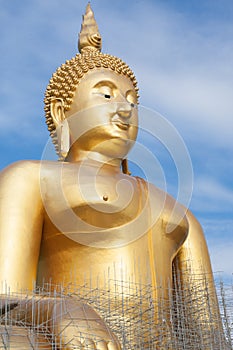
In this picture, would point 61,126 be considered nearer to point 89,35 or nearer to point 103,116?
point 103,116

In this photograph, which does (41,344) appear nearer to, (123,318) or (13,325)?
(13,325)

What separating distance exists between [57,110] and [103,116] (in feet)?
1.92

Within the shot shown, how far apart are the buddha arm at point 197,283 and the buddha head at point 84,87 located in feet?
3.25

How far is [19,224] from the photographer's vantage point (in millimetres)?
4633

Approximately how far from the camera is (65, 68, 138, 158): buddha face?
18.2 feet

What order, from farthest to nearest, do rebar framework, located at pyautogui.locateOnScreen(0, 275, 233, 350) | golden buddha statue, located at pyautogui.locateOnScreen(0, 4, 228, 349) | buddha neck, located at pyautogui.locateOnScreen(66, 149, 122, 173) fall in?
buddha neck, located at pyautogui.locateOnScreen(66, 149, 122, 173)
golden buddha statue, located at pyautogui.locateOnScreen(0, 4, 228, 349)
rebar framework, located at pyautogui.locateOnScreen(0, 275, 233, 350)

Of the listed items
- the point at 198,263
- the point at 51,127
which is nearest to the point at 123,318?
the point at 198,263

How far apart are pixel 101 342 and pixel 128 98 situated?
9.61 feet

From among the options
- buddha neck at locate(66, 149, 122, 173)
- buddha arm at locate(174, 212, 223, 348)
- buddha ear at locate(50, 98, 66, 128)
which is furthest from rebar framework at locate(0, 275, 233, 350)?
buddha ear at locate(50, 98, 66, 128)

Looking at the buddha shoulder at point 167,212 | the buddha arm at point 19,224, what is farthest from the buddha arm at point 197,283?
the buddha arm at point 19,224

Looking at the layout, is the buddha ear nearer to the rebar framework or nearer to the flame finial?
the flame finial

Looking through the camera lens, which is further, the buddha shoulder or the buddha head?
the buddha head

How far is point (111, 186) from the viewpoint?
5078 millimetres

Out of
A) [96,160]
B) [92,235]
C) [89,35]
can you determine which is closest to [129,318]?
[92,235]
